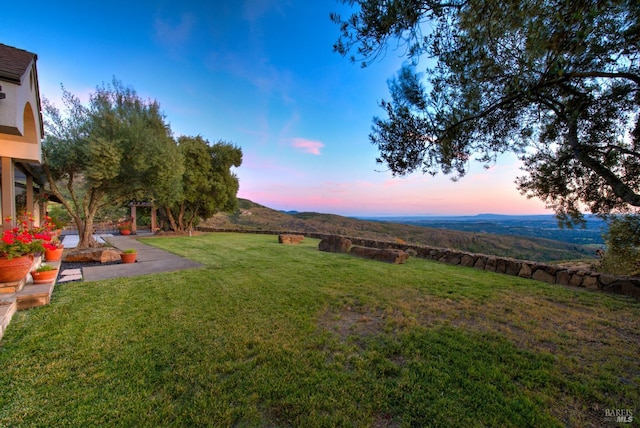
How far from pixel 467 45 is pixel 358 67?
1341mm

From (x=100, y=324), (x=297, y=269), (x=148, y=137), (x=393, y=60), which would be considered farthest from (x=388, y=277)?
(x=148, y=137)

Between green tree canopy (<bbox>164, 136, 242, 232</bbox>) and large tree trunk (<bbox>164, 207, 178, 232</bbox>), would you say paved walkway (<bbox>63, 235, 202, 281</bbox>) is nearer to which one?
green tree canopy (<bbox>164, 136, 242, 232</bbox>)

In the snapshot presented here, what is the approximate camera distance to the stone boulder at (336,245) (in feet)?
32.8

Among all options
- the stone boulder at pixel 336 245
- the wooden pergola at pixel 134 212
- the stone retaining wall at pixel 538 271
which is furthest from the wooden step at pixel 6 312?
the wooden pergola at pixel 134 212

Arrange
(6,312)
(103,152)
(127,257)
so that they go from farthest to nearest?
(103,152), (127,257), (6,312)

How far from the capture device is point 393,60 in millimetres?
3584

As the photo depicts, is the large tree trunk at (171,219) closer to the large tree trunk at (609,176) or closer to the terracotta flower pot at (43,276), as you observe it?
the terracotta flower pot at (43,276)

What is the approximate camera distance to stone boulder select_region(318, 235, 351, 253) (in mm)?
9984

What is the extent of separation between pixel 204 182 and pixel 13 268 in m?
12.1

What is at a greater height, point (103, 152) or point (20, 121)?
point (103, 152)

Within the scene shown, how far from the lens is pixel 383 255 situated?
8.32m

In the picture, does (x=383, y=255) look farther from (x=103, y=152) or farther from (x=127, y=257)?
(x=103, y=152)

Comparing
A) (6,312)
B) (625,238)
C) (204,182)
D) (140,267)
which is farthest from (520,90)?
(204,182)

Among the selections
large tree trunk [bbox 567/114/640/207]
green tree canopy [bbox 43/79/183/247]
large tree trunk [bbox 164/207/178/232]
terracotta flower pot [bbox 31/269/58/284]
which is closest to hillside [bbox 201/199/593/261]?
large tree trunk [bbox 164/207/178/232]
